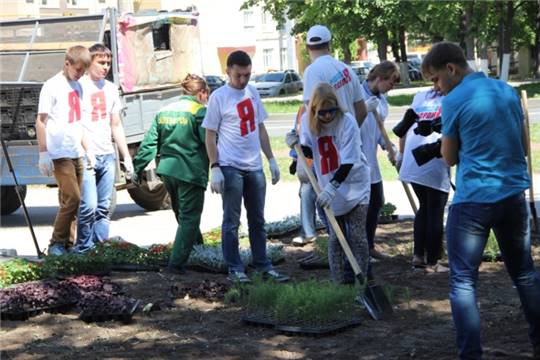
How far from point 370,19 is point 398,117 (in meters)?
16.4

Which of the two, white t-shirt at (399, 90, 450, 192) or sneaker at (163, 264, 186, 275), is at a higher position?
white t-shirt at (399, 90, 450, 192)

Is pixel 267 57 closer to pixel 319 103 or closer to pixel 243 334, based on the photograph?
pixel 319 103

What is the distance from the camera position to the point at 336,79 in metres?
8.16

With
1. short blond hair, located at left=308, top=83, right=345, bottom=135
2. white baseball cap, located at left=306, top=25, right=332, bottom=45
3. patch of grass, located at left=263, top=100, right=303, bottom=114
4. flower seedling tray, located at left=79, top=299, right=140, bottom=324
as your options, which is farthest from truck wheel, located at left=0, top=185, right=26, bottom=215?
→ patch of grass, located at left=263, top=100, right=303, bottom=114

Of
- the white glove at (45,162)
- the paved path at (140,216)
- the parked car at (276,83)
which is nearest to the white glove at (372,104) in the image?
the white glove at (45,162)

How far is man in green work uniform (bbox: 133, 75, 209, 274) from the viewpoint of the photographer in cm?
872

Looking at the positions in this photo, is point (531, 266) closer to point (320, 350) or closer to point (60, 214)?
point (320, 350)

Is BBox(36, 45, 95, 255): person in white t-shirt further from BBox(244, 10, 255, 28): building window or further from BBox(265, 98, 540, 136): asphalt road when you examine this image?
BBox(244, 10, 255, 28): building window

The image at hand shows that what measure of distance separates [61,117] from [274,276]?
250 cm

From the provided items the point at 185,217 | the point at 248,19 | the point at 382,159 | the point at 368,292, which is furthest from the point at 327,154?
the point at 248,19

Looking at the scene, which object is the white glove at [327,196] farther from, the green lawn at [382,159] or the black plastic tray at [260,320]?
the green lawn at [382,159]

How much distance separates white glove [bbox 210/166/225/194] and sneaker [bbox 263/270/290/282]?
779 millimetres

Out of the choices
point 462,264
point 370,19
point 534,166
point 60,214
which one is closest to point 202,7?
point 370,19

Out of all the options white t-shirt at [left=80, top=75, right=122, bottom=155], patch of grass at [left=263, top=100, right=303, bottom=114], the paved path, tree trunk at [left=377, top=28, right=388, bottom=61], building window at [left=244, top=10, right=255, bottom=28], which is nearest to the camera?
white t-shirt at [left=80, top=75, right=122, bottom=155]
